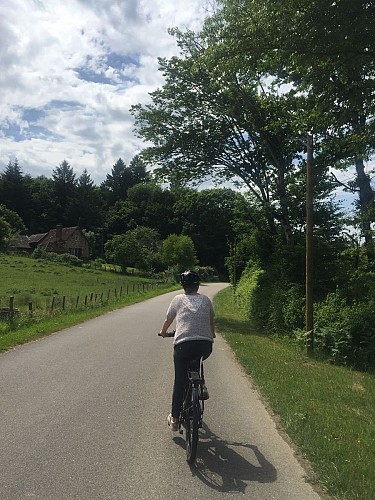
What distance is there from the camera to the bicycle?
476 centimetres

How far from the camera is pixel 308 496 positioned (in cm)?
409

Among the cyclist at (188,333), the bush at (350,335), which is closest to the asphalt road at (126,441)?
the cyclist at (188,333)

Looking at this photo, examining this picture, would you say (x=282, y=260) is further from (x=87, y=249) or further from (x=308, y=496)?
(x=87, y=249)

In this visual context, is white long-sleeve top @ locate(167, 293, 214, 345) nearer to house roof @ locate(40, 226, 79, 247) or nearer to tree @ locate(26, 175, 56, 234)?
house roof @ locate(40, 226, 79, 247)

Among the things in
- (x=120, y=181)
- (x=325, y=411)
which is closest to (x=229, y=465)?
(x=325, y=411)

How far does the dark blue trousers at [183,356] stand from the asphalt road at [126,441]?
1.48 feet

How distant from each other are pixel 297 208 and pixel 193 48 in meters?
8.79

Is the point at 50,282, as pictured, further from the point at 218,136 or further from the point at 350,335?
the point at 350,335

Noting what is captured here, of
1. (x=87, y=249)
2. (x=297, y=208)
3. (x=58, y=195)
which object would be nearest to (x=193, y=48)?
(x=297, y=208)

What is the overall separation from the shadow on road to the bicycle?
180 millimetres

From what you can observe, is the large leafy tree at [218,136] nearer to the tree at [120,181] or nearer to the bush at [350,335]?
the bush at [350,335]

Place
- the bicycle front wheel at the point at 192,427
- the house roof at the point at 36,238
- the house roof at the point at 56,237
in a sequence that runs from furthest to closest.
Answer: the house roof at the point at 36,238
the house roof at the point at 56,237
the bicycle front wheel at the point at 192,427

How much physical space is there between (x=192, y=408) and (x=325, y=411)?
2707 mm

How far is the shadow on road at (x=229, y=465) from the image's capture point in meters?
4.37
